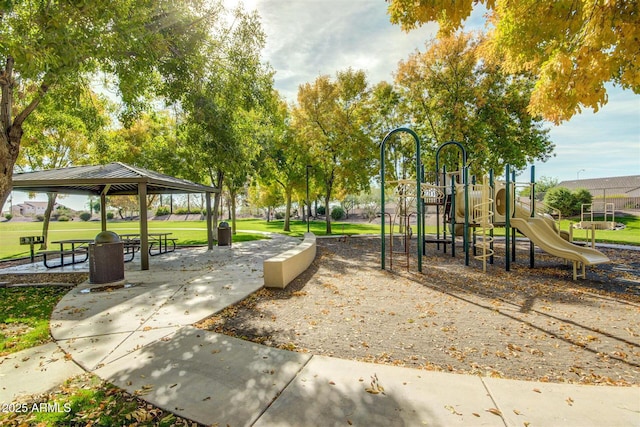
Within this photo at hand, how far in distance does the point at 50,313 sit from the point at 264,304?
3578mm

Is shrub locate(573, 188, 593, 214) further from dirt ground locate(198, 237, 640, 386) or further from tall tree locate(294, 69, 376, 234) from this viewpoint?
dirt ground locate(198, 237, 640, 386)

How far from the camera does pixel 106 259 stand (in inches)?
275

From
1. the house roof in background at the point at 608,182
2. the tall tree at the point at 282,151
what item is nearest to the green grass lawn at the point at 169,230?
the tall tree at the point at 282,151

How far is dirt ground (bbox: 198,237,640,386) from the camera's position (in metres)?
3.41

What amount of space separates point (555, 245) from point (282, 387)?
8.70m

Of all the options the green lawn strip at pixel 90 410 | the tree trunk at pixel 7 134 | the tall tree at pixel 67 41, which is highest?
the tall tree at pixel 67 41

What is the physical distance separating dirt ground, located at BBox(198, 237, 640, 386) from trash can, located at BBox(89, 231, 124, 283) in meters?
3.64


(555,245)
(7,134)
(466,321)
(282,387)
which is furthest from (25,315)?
(555,245)

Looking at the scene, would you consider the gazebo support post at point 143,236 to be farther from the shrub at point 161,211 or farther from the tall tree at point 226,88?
the shrub at point 161,211

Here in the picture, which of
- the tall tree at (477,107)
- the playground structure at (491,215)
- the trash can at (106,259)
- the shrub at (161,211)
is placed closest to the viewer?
the trash can at (106,259)

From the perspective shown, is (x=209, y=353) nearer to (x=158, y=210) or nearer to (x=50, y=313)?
(x=50, y=313)

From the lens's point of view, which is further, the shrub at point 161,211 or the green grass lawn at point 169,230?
the shrub at point 161,211

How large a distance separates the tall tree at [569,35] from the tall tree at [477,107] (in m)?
9.85

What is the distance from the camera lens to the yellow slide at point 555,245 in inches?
290
